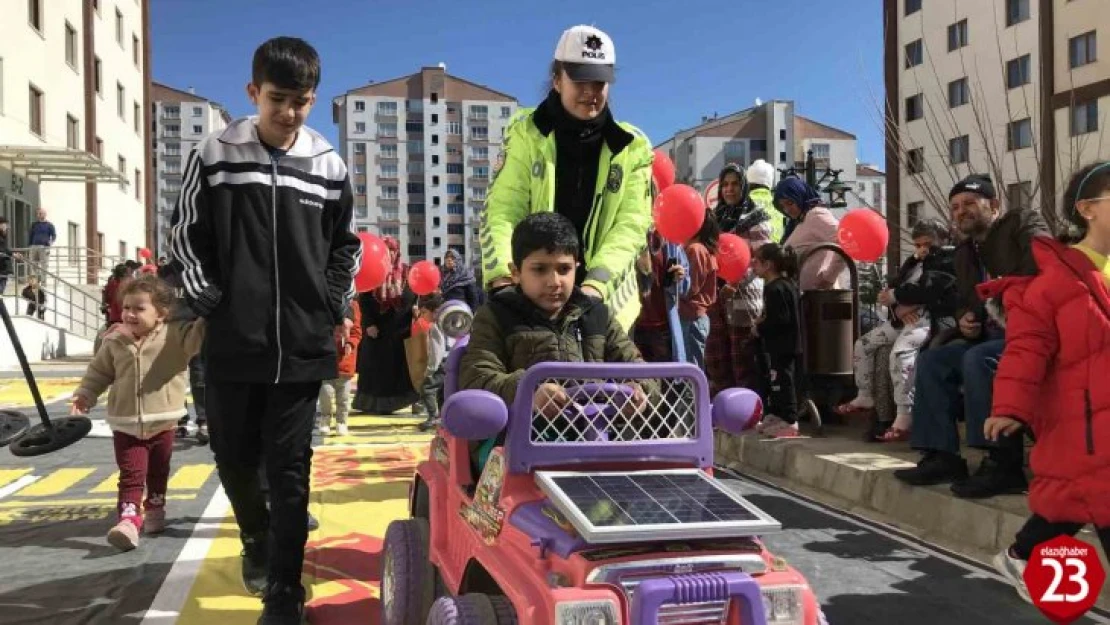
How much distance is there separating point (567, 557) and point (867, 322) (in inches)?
306

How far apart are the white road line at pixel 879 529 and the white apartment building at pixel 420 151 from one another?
300ft

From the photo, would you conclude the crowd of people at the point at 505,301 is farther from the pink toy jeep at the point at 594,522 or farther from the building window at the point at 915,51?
the building window at the point at 915,51

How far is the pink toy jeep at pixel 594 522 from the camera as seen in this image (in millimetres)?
1791

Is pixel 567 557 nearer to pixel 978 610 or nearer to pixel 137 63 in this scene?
pixel 978 610

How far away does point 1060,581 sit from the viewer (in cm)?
306

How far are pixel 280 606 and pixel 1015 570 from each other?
2671 millimetres

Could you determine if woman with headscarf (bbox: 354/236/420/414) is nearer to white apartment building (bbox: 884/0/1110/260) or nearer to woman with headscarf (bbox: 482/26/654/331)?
woman with headscarf (bbox: 482/26/654/331)

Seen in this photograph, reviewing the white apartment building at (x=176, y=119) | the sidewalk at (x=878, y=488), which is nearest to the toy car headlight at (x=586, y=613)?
the sidewalk at (x=878, y=488)

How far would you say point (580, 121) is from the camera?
3.32 metres

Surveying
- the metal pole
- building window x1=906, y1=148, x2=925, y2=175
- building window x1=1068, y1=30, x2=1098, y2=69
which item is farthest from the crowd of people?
building window x1=1068, y1=30, x2=1098, y2=69

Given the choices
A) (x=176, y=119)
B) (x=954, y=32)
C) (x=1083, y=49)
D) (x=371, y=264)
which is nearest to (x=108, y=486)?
(x=371, y=264)

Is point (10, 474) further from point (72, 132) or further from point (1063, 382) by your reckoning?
point (72, 132)

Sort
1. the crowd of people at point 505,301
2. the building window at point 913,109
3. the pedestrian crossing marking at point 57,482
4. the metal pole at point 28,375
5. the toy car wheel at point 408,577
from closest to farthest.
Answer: the toy car wheel at point 408,577
the crowd of people at point 505,301
the metal pole at point 28,375
the pedestrian crossing marking at point 57,482
the building window at point 913,109

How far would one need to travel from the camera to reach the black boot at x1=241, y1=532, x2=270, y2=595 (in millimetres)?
3266
